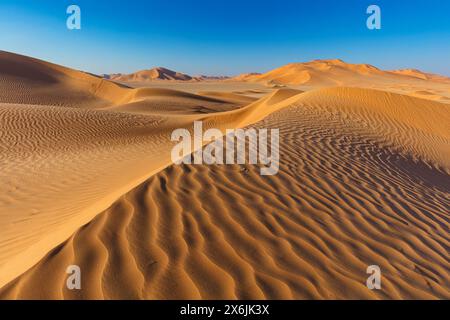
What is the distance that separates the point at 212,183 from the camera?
405 cm

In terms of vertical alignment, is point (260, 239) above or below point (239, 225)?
below

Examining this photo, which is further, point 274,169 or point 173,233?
point 274,169

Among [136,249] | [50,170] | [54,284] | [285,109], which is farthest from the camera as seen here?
[285,109]

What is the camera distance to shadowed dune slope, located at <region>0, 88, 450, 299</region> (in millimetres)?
2412

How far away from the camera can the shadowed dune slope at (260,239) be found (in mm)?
2412

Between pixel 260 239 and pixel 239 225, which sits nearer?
pixel 260 239

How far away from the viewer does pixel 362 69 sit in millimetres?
103625

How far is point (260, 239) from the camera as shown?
306 cm

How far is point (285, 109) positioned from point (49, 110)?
11.1 meters

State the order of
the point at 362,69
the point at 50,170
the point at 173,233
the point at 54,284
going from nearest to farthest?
the point at 54,284
the point at 173,233
the point at 50,170
the point at 362,69

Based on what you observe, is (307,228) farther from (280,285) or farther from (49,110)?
(49,110)

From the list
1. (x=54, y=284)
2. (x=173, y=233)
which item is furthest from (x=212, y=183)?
(x=54, y=284)

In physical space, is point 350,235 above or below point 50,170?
below
